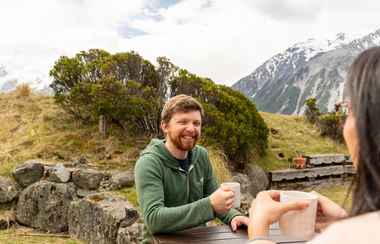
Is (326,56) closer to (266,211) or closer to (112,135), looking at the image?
(112,135)

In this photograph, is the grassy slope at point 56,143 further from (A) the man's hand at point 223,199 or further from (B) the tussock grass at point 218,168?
(A) the man's hand at point 223,199

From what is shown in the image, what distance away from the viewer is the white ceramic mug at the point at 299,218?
1.61m

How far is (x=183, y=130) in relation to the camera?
2.71 metres

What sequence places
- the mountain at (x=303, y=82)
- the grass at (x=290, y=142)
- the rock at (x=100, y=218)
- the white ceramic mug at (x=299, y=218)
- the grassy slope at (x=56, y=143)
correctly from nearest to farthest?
the white ceramic mug at (x=299, y=218), the rock at (x=100, y=218), the grassy slope at (x=56, y=143), the grass at (x=290, y=142), the mountain at (x=303, y=82)

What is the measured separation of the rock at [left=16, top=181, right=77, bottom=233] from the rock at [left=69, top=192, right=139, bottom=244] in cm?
57

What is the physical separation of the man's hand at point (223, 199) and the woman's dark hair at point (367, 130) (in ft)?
3.52

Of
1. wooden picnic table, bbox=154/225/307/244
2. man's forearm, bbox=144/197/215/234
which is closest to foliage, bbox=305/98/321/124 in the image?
wooden picnic table, bbox=154/225/307/244

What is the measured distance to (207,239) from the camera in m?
2.19

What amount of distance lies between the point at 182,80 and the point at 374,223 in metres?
9.27

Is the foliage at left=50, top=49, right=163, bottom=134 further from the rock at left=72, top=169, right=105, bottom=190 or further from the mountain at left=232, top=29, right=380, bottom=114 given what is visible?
the mountain at left=232, top=29, right=380, bottom=114

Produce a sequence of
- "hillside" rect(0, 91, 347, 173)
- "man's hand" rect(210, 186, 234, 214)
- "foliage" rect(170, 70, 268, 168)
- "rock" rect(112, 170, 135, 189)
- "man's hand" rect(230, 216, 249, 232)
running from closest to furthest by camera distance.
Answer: "man's hand" rect(210, 186, 234, 214), "man's hand" rect(230, 216, 249, 232), "rock" rect(112, 170, 135, 189), "hillside" rect(0, 91, 347, 173), "foliage" rect(170, 70, 268, 168)

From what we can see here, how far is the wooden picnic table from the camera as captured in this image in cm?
215

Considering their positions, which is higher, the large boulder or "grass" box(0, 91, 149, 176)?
"grass" box(0, 91, 149, 176)

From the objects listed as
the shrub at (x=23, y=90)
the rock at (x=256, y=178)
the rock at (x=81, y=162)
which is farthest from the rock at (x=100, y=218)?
the shrub at (x=23, y=90)
